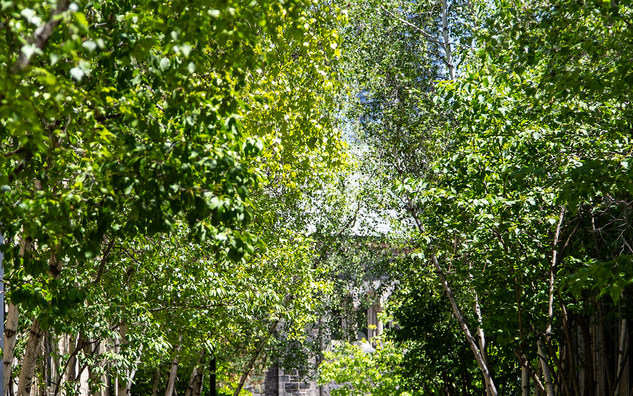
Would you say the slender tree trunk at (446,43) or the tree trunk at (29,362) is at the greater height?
the slender tree trunk at (446,43)

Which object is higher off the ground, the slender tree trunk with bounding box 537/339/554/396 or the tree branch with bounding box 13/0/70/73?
the tree branch with bounding box 13/0/70/73

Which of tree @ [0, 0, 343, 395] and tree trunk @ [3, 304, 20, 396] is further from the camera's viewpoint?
tree trunk @ [3, 304, 20, 396]

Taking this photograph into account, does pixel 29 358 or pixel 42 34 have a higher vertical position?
pixel 42 34

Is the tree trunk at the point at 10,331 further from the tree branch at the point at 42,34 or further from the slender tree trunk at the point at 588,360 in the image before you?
the slender tree trunk at the point at 588,360

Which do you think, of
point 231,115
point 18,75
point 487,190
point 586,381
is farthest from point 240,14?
point 586,381

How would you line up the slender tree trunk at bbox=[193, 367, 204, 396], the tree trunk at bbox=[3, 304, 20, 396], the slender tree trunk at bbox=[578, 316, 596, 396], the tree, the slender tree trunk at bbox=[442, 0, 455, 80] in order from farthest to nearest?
the slender tree trunk at bbox=[193, 367, 204, 396] → the slender tree trunk at bbox=[442, 0, 455, 80] → the slender tree trunk at bbox=[578, 316, 596, 396] → the tree trunk at bbox=[3, 304, 20, 396] → the tree

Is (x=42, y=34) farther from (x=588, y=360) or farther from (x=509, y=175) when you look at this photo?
(x=588, y=360)

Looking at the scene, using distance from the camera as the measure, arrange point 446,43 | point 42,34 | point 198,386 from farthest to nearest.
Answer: point 198,386 < point 446,43 < point 42,34

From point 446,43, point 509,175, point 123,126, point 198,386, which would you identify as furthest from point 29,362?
point 198,386

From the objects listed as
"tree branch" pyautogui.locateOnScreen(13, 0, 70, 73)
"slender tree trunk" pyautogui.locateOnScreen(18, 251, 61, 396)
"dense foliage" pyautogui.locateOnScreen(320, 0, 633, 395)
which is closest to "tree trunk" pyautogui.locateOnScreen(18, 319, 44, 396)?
"slender tree trunk" pyautogui.locateOnScreen(18, 251, 61, 396)

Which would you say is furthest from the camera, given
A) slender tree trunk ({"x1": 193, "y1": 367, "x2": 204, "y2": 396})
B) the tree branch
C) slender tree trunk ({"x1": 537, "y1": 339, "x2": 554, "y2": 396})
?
slender tree trunk ({"x1": 193, "y1": 367, "x2": 204, "y2": 396})

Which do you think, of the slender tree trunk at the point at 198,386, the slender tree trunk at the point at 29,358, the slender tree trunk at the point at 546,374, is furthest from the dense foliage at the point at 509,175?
the slender tree trunk at the point at 198,386

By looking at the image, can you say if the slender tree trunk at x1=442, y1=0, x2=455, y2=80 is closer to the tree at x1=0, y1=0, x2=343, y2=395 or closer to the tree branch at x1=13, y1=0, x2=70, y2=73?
the tree at x1=0, y1=0, x2=343, y2=395

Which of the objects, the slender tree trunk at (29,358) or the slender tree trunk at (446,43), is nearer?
the slender tree trunk at (29,358)
